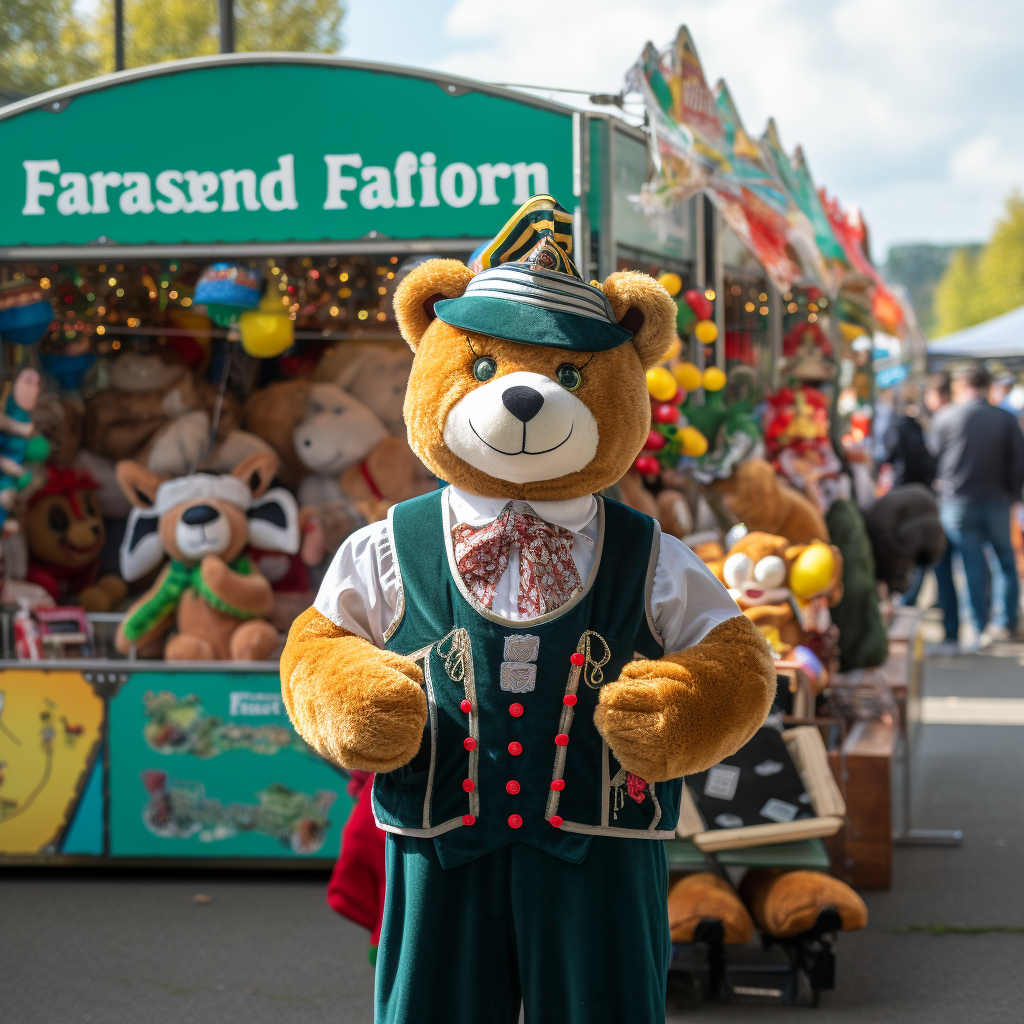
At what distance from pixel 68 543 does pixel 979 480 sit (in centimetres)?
639

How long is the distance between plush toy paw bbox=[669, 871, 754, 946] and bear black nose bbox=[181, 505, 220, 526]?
7.02 ft

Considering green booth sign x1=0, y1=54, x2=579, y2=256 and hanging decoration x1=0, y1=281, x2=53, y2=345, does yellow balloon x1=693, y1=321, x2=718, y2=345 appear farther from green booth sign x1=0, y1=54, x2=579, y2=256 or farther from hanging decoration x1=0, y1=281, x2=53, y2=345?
hanging decoration x1=0, y1=281, x2=53, y2=345

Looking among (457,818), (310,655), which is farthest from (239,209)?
(457,818)

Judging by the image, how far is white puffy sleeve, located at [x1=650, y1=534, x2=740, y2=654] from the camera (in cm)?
225

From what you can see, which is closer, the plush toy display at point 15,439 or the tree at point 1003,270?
the plush toy display at point 15,439

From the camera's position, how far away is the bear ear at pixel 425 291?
2.37 metres

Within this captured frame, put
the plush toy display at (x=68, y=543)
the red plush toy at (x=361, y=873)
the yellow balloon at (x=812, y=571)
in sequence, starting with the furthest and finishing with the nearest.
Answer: the plush toy display at (x=68, y=543), the yellow balloon at (x=812, y=571), the red plush toy at (x=361, y=873)

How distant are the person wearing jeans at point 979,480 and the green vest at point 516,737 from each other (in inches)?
286

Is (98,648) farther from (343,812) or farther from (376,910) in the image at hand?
(376,910)

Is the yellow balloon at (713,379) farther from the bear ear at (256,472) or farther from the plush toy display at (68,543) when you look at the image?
the plush toy display at (68,543)

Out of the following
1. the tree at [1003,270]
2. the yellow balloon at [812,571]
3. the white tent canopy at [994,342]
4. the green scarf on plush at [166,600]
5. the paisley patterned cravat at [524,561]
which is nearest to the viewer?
the paisley patterned cravat at [524,561]

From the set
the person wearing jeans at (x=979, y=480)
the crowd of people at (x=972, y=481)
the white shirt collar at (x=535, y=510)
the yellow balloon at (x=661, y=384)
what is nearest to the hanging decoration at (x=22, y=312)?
the yellow balloon at (x=661, y=384)

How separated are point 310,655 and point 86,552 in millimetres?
3015

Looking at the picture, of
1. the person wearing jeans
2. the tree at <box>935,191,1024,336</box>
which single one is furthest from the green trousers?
the tree at <box>935,191,1024,336</box>
